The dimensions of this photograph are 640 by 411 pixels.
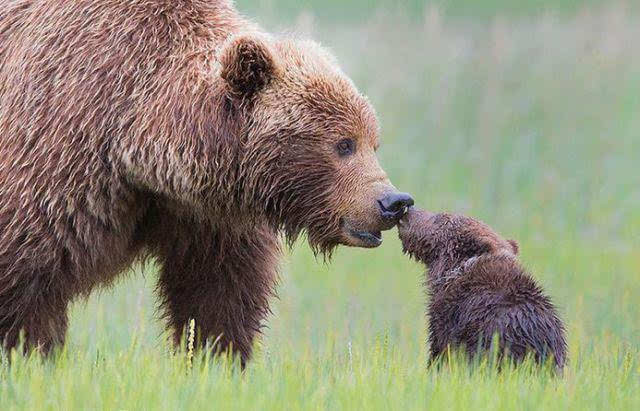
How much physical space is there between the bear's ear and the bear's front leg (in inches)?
31.2

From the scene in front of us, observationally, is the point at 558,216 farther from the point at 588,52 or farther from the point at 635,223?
the point at 588,52

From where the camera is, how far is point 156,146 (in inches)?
232

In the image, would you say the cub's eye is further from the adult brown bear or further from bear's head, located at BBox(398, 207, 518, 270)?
bear's head, located at BBox(398, 207, 518, 270)

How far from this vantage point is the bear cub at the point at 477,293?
5.80 m

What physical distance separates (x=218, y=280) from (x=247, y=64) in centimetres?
124

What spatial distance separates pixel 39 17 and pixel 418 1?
7296 millimetres

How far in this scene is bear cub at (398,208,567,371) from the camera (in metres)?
5.80

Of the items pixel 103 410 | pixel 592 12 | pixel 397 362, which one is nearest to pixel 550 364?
pixel 397 362

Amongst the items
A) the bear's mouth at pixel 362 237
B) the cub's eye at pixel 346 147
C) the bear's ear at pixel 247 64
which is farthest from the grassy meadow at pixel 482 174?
the bear's ear at pixel 247 64

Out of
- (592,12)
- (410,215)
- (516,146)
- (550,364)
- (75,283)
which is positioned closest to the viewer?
(550,364)

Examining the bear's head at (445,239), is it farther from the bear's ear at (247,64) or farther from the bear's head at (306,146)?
the bear's ear at (247,64)

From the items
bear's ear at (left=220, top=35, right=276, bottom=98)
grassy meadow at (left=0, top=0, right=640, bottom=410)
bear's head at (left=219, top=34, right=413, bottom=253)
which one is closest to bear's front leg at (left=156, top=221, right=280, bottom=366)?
grassy meadow at (left=0, top=0, right=640, bottom=410)

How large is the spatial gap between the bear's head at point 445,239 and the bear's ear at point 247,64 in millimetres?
1142

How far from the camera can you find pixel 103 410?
462cm
